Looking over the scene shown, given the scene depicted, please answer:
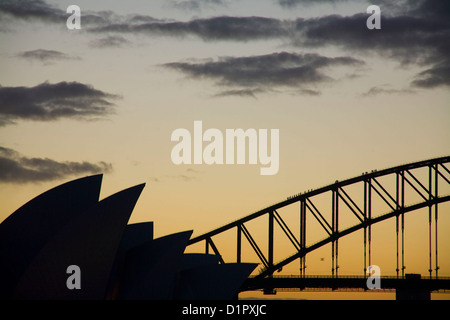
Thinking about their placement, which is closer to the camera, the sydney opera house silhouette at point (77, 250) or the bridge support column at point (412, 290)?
the sydney opera house silhouette at point (77, 250)

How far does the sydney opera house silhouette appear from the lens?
55219mm

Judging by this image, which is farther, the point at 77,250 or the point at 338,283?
the point at 338,283

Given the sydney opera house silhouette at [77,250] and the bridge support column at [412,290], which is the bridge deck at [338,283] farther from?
the sydney opera house silhouette at [77,250]

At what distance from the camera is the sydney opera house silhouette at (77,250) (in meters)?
55.2

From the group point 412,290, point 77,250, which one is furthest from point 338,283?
point 77,250

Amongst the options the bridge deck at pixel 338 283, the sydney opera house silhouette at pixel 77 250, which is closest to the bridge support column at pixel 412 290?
the bridge deck at pixel 338 283

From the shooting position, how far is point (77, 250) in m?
56.7

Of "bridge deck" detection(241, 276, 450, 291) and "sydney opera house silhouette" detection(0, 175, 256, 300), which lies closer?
"sydney opera house silhouette" detection(0, 175, 256, 300)

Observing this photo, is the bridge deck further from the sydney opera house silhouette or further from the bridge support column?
the sydney opera house silhouette

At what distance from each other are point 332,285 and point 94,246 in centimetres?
7467

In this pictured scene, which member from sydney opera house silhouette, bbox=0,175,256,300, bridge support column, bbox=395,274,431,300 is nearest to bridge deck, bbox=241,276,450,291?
bridge support column, bbox=395,274,431,300

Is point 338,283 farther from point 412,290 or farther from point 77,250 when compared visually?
point 77,250

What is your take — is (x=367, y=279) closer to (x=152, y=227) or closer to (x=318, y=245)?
(x=318, y=245)
